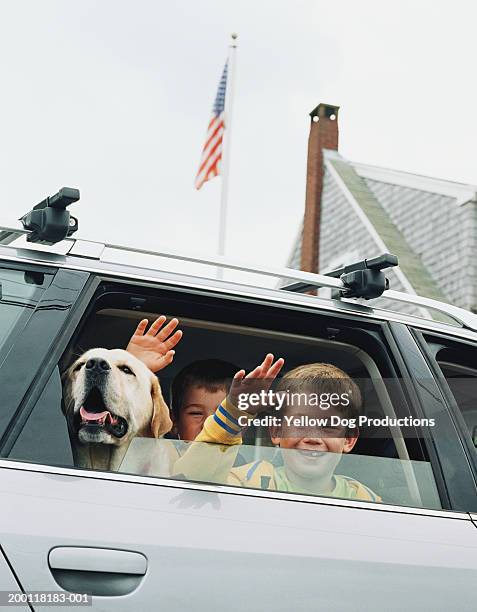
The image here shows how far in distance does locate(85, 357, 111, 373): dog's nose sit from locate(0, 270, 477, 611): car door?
13cm

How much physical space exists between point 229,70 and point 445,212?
445 centimetres

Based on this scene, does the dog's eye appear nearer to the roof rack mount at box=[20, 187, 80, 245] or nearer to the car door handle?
the roof rack mount at box=[20, 187, 80, 245]

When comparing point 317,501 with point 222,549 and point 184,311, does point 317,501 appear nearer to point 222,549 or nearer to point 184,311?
point 222,549

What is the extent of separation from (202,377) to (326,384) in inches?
16.2

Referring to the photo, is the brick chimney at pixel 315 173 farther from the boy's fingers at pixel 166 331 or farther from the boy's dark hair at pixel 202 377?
the boy's fingers at pixel 166 331

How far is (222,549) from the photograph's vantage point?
2.00 m

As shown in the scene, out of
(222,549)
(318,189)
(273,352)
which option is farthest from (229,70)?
(222,549)

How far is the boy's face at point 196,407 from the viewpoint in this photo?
8.16 feet

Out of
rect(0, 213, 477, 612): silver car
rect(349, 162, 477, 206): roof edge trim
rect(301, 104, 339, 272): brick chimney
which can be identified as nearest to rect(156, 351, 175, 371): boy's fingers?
rect(0, 213, 477, 612): silver car

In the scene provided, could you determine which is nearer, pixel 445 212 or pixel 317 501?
pixel 317 501

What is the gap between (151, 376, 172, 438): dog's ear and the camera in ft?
7.84

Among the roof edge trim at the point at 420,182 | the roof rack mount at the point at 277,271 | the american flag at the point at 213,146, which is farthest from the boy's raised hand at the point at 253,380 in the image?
the american flag at the point at 213,146

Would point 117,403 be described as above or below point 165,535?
above

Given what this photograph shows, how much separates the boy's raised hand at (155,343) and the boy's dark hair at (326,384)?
1.14ft
